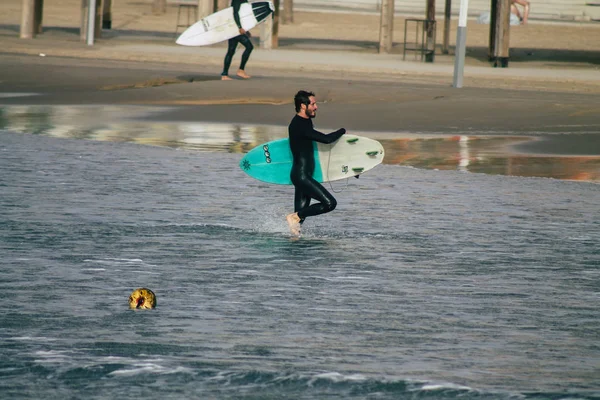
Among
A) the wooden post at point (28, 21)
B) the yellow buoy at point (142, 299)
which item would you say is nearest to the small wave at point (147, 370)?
the yellow buoy at point (142, 299)

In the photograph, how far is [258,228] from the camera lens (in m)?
11.8

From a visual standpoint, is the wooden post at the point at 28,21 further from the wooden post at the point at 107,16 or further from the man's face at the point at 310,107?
the man's face at the point at 310,107

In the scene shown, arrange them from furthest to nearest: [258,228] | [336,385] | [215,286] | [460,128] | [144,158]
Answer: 1. [460,128]
2. [144,158]
3. [258,228]
4. [215,286]
5. [336,385]

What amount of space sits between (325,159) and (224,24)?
654 inches

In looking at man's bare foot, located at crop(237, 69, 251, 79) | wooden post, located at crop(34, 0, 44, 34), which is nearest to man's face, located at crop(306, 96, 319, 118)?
man's bare foot, located at crop(237, 69, 251, 79)

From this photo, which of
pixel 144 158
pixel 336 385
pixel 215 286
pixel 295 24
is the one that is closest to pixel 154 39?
pixel 295 24

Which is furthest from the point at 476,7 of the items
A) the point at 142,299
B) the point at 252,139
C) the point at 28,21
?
the point at 142,299

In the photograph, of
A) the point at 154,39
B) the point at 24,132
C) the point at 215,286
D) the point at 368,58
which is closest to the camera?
the point at 215,286

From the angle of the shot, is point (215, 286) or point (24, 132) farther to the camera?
point (24, 132)

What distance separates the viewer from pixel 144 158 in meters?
16.3

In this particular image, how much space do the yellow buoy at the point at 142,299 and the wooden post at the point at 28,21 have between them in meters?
26.6

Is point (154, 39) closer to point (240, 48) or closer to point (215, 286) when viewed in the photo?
point (240, 48)

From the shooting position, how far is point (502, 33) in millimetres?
30219

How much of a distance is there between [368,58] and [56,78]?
28.8 ft
